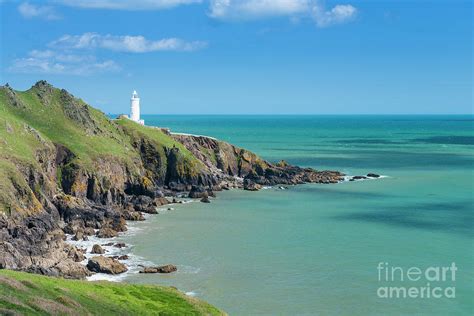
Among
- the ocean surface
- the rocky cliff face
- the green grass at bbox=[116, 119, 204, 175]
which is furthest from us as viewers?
the green grass at bbox=[116, 119, 204, 175]

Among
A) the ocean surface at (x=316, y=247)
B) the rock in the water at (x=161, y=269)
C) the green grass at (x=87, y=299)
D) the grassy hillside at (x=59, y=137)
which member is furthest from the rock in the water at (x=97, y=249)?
the green grass at (x=87, y=299)

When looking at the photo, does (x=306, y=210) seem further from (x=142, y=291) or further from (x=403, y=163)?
(x=403, y=163)

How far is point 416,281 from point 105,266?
2850 centimetres

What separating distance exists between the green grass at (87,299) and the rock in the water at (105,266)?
9.81 m

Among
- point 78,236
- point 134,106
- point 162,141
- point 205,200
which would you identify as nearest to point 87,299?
point 78,236

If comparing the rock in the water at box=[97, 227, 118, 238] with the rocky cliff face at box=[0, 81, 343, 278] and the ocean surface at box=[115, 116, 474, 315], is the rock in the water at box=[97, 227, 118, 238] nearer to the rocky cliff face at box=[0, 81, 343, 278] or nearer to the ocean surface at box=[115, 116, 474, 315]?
the rocky cliff face at box=[0, 81, 343, 278]

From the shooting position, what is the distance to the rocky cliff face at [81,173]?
60438 mm

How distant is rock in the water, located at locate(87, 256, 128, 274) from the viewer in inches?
2223

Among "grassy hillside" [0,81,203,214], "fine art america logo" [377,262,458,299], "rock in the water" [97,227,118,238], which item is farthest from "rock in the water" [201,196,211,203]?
"fine art america logo" [377,262,458,299]

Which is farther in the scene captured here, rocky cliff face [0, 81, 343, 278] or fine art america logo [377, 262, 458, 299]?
rocky cliff face [0, 81, 343, 278]

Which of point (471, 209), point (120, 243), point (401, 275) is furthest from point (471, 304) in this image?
point (471, 209)

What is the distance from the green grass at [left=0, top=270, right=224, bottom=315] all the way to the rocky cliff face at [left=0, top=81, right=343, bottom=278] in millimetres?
10677

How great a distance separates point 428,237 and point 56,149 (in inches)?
→ 2220

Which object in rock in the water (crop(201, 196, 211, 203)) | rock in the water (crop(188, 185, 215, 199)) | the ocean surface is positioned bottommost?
the ocean surface
